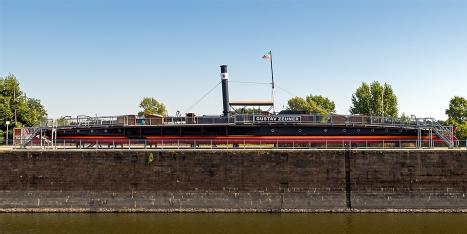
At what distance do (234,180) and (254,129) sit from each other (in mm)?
6952

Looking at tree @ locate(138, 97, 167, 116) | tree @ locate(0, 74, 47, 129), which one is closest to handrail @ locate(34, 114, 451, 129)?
tree @ locate(0, 74, 47, 129)

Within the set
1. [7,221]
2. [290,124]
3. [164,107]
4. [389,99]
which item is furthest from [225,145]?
[389,99]

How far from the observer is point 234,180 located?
26359 mm

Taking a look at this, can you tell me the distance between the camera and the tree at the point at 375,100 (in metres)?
71.6

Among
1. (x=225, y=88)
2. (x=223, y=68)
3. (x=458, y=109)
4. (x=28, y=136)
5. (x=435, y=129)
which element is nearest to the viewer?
(x=435, y=129)

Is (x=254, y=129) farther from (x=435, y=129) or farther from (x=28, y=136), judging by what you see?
(x=28, y=136)

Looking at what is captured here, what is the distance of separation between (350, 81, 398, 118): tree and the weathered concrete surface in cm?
4791

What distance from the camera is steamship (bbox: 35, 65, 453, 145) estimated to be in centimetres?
3123

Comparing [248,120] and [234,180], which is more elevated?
[248,120]

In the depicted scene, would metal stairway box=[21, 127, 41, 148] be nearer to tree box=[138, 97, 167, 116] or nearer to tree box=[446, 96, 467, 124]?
tree box=[138, 97, 167, 116]

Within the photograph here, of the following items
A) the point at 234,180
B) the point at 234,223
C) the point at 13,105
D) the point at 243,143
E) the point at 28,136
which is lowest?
the point at 234,223

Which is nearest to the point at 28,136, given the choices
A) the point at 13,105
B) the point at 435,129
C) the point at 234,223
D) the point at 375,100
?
the point at 13,105

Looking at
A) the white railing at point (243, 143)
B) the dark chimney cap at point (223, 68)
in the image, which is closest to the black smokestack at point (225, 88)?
the dark chimney cap at point (223, 68)

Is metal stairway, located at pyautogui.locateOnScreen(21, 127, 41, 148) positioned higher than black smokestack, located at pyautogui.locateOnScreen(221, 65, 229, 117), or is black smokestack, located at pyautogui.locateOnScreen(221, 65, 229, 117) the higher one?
black smokestack, located at pyautogui.locateOnScreen(221, 65, 229, 117)
